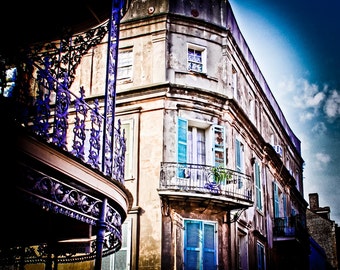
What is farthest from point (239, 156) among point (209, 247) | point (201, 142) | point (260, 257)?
point (260, 257)

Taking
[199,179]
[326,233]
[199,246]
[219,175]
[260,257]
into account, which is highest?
[326,233]

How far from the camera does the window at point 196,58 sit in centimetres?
1864

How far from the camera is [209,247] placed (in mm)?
16625

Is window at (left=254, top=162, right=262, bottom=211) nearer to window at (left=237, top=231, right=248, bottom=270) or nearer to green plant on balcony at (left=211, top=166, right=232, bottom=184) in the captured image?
window at (left=237, top=231, right=248, bottom=270)

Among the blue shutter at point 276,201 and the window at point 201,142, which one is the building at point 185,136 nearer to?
the window at point 201,142

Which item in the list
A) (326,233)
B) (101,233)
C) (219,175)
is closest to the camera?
(101,233)

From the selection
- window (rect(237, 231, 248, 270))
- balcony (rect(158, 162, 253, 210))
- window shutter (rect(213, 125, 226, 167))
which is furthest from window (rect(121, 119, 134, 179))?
window (rect(237, 231, 248, 270))

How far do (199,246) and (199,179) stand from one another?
2.12 meters

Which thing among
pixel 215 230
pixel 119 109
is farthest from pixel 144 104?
pixel 215 230

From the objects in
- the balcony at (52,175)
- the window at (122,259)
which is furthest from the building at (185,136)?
the balcony at (52,175)

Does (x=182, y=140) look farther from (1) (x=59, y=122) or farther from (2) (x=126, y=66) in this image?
(1) (x=59, y=122)

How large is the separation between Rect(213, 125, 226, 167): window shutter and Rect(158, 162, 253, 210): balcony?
55 cm

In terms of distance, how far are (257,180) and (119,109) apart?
6907mm

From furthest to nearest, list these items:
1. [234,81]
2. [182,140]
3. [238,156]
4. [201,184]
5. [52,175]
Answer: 1. [234,81]
2. [238,156]
3. [182,140]
4. [201,184]
5. [52,175]
